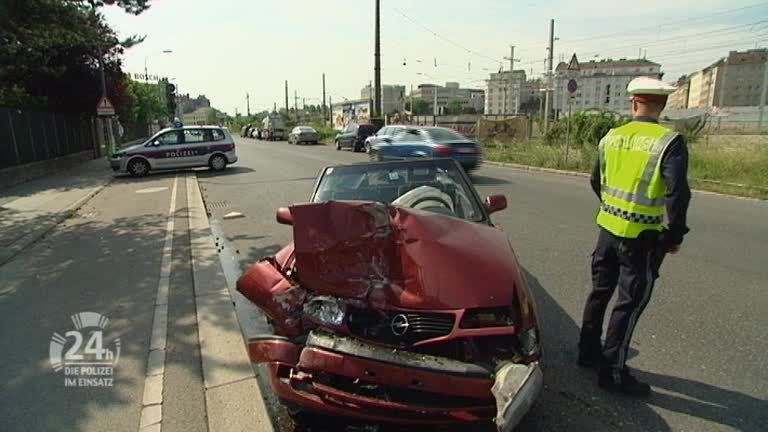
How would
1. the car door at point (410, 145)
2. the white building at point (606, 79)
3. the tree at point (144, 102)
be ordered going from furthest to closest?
the white building at point (606, 79) → the tree at point (144, 102) → the car door at point (410, 145)

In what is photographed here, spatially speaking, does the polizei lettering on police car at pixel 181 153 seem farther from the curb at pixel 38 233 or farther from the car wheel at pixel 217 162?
the curb at pixel 38 233

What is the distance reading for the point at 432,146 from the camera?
14.2 m

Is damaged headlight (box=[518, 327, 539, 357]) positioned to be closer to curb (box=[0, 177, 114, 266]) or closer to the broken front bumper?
the broken front bumper

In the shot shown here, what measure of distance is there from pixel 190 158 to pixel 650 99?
17.5 metres

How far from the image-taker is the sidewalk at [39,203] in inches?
308

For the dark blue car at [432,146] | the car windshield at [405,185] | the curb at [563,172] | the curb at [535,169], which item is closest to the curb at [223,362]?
the car windshield at [405,185]

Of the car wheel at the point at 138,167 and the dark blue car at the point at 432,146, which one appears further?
the car wheel at the point at 138,167

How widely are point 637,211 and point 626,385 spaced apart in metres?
1.13

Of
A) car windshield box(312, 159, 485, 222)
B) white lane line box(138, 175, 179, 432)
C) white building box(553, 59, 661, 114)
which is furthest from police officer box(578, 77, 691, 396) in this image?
white building box(553, 59, 661, 114)

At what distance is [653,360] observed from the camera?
3535 mm

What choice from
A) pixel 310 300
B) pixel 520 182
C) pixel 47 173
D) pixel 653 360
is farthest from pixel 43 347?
pixel 47 173

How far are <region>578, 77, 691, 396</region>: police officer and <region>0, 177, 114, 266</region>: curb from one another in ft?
24.4

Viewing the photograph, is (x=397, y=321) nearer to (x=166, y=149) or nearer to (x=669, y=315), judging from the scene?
(x=669, y=315)

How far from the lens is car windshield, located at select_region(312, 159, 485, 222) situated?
3.94 meters
